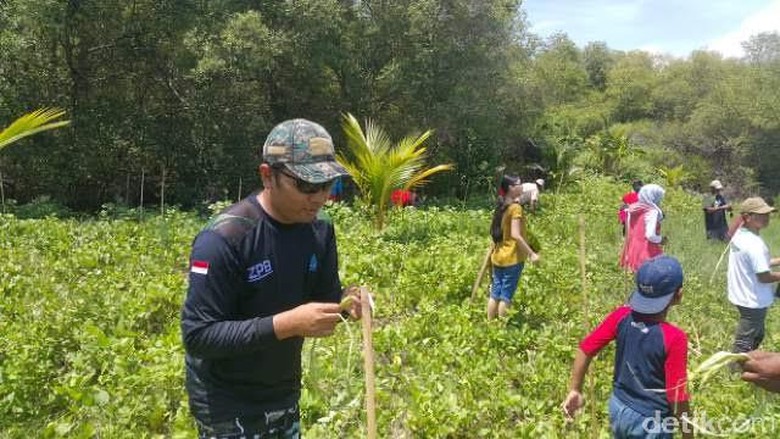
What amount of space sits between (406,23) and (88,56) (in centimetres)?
686

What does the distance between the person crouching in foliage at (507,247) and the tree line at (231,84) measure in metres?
8.11

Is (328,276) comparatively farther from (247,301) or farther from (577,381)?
(577,381)

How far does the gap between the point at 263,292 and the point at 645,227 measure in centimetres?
510

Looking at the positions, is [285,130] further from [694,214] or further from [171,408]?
[694,214]

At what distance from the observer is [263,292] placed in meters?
1.94

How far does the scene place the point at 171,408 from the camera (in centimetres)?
384

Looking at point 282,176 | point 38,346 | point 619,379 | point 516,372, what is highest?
point 282,176

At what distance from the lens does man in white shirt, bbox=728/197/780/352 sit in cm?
461

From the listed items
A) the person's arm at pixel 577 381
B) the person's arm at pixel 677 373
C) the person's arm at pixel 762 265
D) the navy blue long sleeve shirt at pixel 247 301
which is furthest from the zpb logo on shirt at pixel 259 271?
the person's arm at pixel 762 265

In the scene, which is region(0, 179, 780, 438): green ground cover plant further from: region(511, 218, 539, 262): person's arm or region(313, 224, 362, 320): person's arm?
region(511, 218, 539, 262): person's arm

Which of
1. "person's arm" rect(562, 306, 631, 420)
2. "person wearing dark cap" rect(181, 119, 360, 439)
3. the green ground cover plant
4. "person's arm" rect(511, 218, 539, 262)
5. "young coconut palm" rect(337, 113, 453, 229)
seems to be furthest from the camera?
"young coconut palm" rect(337, 113, 453, 229)

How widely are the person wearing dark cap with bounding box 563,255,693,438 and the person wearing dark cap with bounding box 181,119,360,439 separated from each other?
4.46ft

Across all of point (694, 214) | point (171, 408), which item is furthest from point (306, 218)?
point (694, 214)

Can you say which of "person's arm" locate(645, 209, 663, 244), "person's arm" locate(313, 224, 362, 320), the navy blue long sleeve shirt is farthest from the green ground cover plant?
"person's arm" locate(645, 209, 663, 244)
